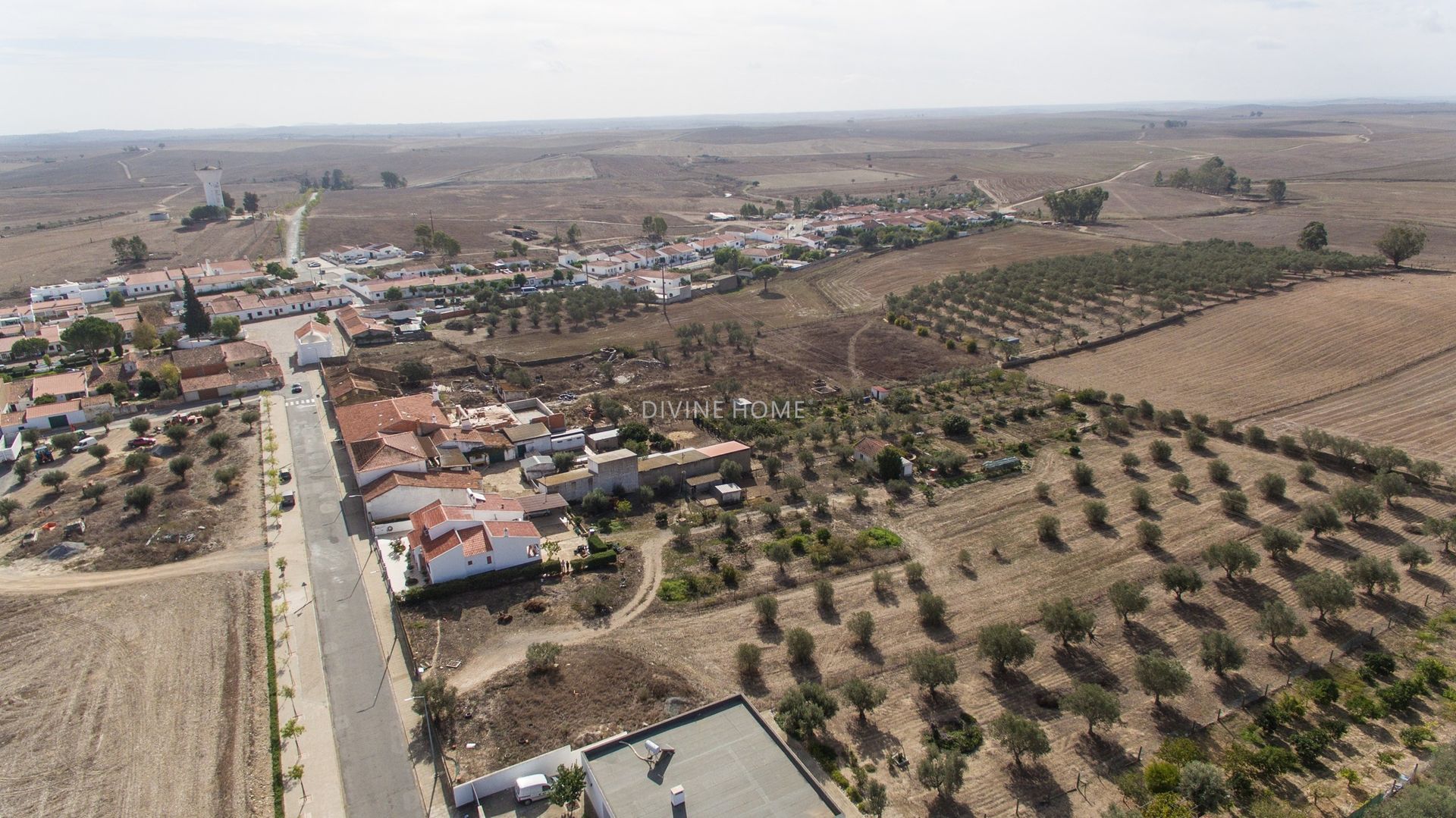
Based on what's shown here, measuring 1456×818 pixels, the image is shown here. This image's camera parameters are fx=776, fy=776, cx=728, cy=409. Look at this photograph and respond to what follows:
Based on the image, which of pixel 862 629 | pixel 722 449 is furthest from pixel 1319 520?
pixel 722 449

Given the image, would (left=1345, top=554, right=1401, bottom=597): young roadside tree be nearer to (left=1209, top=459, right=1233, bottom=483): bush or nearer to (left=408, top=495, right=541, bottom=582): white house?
(left=1209, top=459, right=1233, bottom=483): bush

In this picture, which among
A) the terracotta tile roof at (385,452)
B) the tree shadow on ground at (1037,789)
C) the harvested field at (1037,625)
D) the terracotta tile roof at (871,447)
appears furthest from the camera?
the terracotta tile roof at (871,447)

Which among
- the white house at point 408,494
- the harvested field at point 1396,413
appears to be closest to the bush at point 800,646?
the white house at point 408,494

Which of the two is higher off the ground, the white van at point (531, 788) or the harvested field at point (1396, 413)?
the harvested field at point (1396, 413)

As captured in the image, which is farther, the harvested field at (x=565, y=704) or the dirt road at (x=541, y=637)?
the dirt road at (x=541, y=637)

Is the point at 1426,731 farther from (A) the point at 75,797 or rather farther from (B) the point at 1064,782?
(A) the point at 75,797

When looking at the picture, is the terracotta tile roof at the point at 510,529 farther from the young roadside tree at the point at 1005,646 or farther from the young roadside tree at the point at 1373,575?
the young roadside tree at the point at 1373,575
